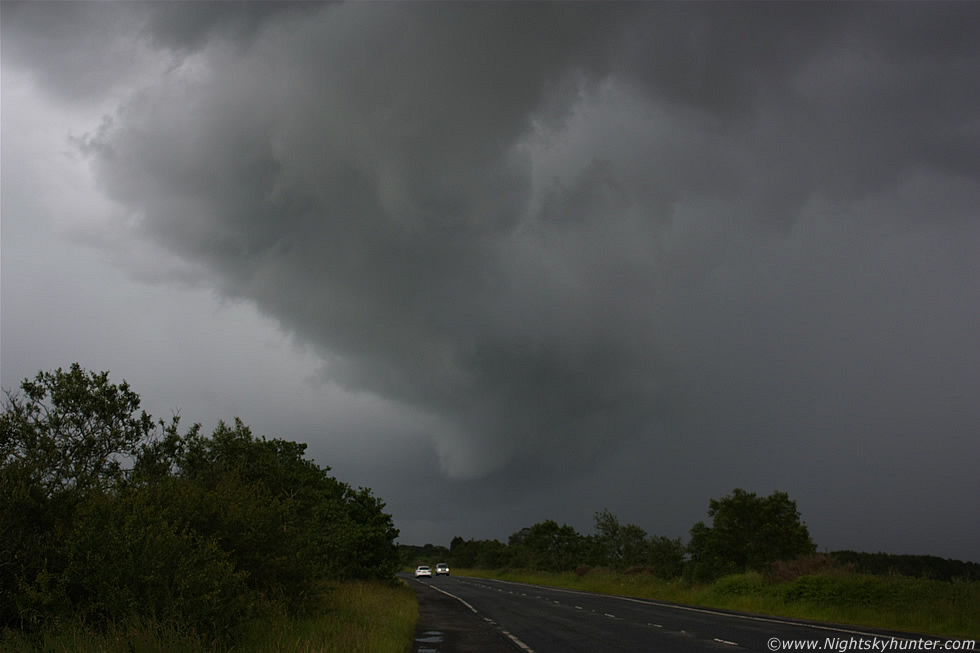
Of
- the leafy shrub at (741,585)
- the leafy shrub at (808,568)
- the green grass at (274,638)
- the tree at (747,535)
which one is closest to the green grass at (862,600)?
the leafy shrub at (741,585)

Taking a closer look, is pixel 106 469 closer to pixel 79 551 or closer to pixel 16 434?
pixel 16 434

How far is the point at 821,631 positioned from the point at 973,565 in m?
54.8

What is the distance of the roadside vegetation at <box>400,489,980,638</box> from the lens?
22447 mm

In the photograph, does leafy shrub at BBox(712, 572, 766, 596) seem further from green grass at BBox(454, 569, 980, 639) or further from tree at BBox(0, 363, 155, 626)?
tree at BBox(0, 363, 155, 626)

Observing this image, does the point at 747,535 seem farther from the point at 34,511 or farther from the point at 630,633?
the point at 34,511

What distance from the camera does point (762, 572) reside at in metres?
37.7

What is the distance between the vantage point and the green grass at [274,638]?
10.0 metres

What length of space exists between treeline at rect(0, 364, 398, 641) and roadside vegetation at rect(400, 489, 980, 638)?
1827 cm

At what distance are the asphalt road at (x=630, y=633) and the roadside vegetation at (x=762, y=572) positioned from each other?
330 cm

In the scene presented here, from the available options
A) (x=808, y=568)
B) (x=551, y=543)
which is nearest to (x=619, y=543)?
(x=551, y=543)

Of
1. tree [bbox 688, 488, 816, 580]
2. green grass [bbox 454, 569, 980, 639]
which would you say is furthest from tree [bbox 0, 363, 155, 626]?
tree [bbox 688, 488, 816, 580]

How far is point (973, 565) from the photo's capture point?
5925 centimetres

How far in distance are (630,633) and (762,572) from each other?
23.1 meters

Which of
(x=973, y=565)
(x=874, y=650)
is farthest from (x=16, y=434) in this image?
(x=973, y=565)
